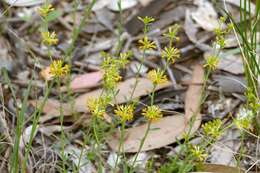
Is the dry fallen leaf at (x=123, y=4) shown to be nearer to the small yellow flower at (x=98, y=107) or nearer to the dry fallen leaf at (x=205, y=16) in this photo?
the dry fallen leaf at (x=205, y=16)

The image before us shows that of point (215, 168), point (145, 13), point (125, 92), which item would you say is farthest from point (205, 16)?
point (215, 168)

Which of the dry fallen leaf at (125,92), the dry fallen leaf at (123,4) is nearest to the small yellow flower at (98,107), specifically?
the dry fallen leaf at (125,92)

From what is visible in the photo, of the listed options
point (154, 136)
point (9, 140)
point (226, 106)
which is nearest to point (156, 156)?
point (154, 136)

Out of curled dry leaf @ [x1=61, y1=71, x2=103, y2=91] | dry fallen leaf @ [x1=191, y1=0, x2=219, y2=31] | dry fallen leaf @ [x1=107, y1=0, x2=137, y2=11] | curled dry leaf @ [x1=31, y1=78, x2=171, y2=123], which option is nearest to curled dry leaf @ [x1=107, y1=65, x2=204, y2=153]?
curled dry leaf @ [x1=31, y1=78, x2=171, y2=123]

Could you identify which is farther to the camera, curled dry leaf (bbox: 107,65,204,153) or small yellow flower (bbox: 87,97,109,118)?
curled dry leaf (bbox: 107,65,204,153)

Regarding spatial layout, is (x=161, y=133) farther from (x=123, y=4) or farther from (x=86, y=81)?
(x=123, y=4)

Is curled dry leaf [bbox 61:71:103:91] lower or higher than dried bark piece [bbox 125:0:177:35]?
lower

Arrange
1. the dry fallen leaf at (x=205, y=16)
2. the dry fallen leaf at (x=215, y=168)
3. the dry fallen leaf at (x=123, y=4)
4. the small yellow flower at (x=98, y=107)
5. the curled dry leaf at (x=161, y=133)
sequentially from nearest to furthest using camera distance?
the small yellow flower at (x=98, y=107)
the dry fallen leaf at (x=215, y=168)
the curled dry leaf at (x=161, y=133)
the dry fallen leaf at (x=205, y=16)
the dry fallen leaf at (x=123, y=4)

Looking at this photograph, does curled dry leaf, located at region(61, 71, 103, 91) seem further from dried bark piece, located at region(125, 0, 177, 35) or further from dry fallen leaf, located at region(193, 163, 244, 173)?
dry fallen leaf, located at region(193, 163, 244, 173)

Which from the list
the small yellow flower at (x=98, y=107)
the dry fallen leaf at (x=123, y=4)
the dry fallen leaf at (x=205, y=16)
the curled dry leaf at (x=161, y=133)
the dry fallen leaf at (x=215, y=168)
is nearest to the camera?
the small yellow flower at (x=98, y=107)
